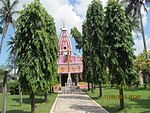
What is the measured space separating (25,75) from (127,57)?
6.61 metres

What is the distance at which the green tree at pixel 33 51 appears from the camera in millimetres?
18750

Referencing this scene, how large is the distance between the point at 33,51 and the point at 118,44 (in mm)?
5507

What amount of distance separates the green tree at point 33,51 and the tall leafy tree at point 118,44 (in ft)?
13.4

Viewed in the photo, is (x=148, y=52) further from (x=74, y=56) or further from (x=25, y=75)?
(x=74, y=56)

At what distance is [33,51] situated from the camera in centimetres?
1908

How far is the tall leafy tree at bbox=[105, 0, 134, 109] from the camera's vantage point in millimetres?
20562

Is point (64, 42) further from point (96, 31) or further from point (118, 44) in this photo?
point (118, 44)

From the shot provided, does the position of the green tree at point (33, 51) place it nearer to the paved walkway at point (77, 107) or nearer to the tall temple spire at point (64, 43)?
the paved walkway at point (77, 107)

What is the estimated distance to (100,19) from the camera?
32719mm

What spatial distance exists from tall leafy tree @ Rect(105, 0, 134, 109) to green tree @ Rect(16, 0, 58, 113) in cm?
408

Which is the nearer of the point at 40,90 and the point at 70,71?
the point at 40,90

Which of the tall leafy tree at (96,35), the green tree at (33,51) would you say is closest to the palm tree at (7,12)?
the tall leafy tree at (96,35)

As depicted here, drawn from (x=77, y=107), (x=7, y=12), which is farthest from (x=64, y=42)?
(x=77, y=107)

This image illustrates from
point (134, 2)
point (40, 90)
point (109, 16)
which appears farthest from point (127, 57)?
point (134, 2)
